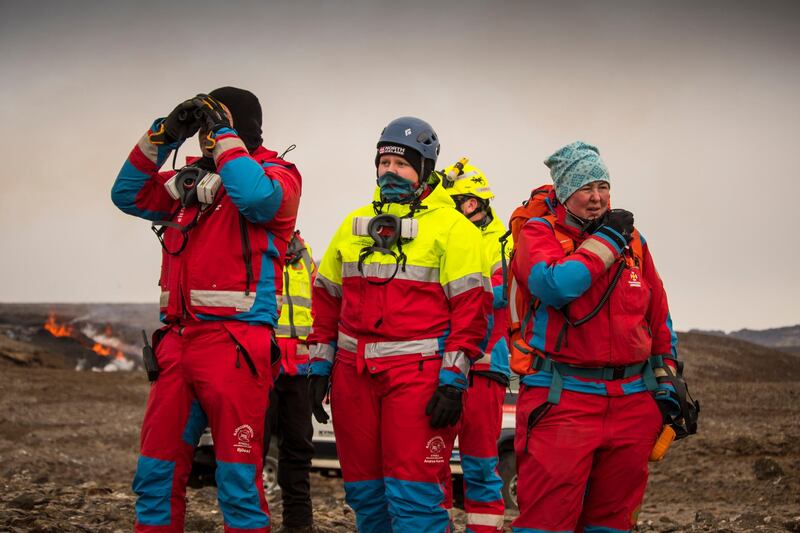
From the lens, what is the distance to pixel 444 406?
4668 mm

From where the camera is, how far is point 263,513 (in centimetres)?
471

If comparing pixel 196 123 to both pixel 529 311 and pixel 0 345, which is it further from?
pixel 0 345

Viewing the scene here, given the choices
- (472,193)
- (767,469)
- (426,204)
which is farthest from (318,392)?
(767,469)

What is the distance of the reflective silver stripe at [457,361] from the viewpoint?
4.73 metres

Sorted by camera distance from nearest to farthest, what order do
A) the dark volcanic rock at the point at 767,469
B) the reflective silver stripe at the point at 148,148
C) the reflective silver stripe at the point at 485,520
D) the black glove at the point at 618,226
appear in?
the black glove at the point at 618,226 → the reflective silver stripe at the point at 148,148 → the reflective silver stripe at the point at 485,520 → the dark volcanic rock at the point at 767,469

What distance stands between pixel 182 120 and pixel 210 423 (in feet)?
5.13

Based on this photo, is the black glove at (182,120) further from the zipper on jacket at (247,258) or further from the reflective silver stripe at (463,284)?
the reflective silver stripe at (463,284)

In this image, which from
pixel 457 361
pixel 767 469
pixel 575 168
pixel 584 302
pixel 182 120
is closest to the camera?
pixel 584 302

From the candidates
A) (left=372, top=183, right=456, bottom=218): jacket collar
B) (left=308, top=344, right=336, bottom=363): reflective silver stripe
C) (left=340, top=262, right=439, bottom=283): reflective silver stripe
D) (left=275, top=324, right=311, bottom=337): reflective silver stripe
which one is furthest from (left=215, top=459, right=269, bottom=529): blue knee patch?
(left=275, top=324, right=311, bottom=337): reflective silver stripe

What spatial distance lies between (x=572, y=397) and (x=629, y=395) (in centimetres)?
27

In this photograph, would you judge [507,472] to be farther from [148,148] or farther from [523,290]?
[148,148]

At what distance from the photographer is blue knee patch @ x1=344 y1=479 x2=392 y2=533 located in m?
4.93

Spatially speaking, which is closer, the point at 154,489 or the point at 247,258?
the point at 154,489

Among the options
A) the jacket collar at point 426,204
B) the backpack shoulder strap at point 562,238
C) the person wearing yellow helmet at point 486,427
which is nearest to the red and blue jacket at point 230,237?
the jacket collar at point 426,204
